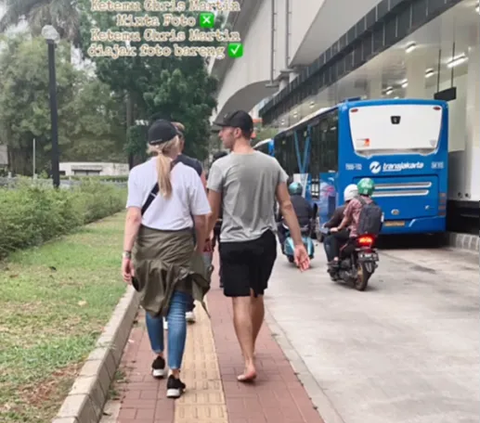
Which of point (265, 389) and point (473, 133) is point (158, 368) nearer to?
point (265, 389)

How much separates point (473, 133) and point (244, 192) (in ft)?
36.5

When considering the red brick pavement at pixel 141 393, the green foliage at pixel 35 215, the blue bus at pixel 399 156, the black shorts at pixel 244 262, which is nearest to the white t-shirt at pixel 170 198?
the black shorts at pixel 244 262

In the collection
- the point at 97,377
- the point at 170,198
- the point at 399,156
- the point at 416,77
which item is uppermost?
the point at 416,77

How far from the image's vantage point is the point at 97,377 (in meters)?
4.04

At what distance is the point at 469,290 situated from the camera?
8.51m

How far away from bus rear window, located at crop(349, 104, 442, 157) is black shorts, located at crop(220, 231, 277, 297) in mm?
9084

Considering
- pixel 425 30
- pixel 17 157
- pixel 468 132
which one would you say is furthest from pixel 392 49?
pixel 17 157

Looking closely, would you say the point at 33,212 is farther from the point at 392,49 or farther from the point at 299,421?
the point at 392,49

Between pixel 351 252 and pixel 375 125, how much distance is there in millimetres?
5183

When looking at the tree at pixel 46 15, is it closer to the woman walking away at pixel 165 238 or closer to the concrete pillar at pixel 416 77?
the concrete pillar at pixel 416 77

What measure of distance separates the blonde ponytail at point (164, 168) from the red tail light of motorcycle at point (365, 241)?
16.1 feet

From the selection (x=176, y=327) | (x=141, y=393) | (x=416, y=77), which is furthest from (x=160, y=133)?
(x=416, y=77)

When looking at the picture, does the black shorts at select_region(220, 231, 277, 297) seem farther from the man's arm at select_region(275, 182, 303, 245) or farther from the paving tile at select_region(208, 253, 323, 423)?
the paving tile at select_region(208, 253, 323, 423)

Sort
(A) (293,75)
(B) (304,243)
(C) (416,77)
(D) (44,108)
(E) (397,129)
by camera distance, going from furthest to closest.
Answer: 1. (D) (44,108)
2. (A) (293,75)
3. (C) (416,77)
4. (E) (397,129)
5. (B) (304,243)
